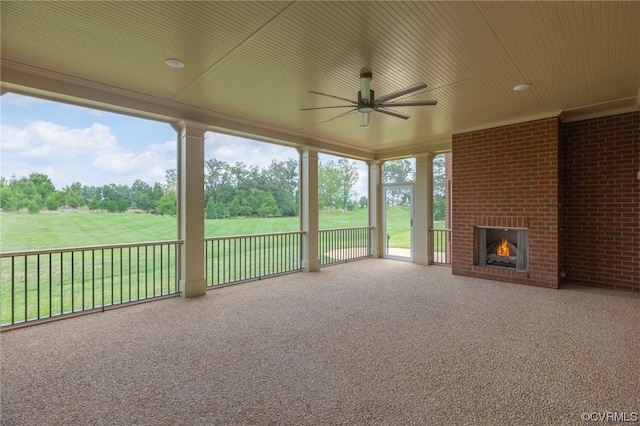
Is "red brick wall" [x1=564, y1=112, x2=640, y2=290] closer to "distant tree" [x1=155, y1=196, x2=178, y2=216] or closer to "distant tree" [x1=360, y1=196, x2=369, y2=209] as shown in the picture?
"distant tree" [x1=360, y1=196, x2=369, y2=209]

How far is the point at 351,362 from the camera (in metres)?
2.33

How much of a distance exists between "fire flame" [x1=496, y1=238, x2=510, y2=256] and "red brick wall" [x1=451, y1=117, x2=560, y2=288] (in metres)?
0.32

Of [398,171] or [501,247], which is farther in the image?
[398,171]

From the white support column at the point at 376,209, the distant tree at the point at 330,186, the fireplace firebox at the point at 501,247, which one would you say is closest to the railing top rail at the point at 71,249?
the distant tree at the point at 330,186

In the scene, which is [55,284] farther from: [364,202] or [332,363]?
[364,202]

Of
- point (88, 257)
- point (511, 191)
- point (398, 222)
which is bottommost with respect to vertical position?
point (88, 257)

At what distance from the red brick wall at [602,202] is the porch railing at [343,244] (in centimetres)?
383

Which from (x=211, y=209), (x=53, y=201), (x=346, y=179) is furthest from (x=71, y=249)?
(x=346, y=179)

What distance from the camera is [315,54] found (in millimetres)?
2762

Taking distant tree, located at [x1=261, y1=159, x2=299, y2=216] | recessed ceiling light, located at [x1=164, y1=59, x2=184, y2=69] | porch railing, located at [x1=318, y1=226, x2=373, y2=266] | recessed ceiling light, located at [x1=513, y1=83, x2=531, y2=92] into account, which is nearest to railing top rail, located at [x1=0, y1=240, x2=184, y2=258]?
recessed ceiling light, located at [x1=164, y1=59, x2=184, y2=69]

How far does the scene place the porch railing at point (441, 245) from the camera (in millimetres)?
6556

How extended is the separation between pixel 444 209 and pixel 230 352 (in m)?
5.80

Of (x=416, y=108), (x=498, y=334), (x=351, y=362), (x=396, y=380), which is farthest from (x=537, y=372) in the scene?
(x=416, y=108)

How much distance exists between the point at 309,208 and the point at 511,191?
11.4 feet
